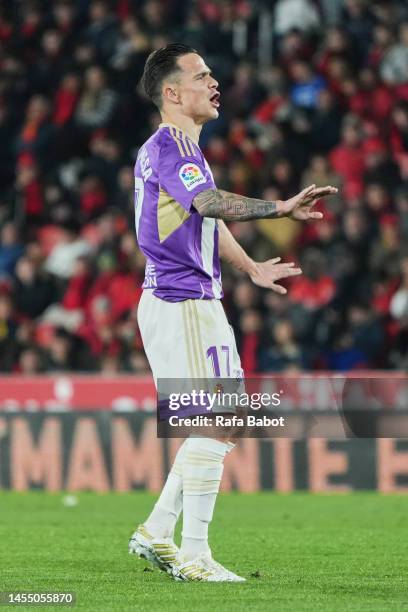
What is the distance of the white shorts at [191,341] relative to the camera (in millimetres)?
6617

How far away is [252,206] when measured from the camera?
6273 millimetres

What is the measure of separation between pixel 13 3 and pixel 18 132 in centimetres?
255

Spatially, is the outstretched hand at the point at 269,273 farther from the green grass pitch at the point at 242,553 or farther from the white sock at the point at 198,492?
the green grass pitch at the point at 242,553

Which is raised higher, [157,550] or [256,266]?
[256,266]

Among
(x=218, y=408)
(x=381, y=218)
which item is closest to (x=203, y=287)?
(x=218, y=408)

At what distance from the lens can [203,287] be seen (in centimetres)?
671

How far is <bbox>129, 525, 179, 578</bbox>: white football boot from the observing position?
6.87m

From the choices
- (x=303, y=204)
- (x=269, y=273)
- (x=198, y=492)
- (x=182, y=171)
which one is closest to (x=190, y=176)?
(x=182, y=171)

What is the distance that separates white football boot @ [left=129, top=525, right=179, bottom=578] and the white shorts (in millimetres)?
816

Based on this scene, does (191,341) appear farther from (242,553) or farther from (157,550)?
(242,553)

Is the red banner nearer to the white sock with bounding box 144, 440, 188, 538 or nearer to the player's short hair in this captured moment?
the white sock with bounding box 144, 440, 188, 538

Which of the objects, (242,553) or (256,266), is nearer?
(256,266)

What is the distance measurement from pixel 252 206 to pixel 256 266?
0.72 m

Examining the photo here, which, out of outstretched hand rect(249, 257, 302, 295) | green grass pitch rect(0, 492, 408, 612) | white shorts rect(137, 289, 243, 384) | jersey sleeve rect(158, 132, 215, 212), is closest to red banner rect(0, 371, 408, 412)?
green grass pitch rect(0, 492, 408, 612)
